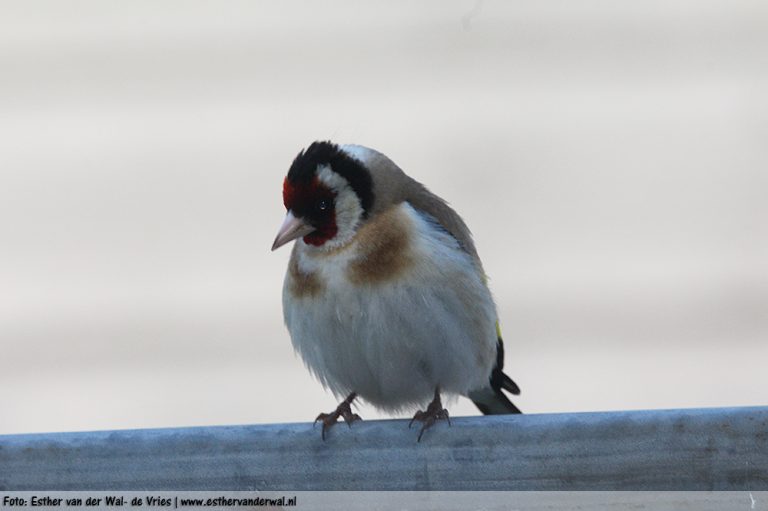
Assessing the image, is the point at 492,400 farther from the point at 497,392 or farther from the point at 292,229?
the point at 292,229

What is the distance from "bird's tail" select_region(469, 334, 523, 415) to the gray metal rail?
1.34 metres

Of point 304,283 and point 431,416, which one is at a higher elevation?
point 304,283

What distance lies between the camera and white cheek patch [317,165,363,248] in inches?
141

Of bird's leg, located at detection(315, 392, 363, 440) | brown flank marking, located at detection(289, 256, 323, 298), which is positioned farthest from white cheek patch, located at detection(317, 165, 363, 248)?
bird's leg, located at detection(315, 392, 363, 440)

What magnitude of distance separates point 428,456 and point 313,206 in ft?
4.24

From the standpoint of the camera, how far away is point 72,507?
8.20ft

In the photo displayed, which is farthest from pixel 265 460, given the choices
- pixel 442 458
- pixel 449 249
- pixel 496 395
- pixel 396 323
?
pixel 496 395

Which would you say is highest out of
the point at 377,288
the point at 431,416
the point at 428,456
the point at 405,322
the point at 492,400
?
the point at 377,288

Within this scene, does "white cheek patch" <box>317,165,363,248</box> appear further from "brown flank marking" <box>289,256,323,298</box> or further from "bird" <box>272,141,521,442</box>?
"brown flank marking" <box>289,256,323,298</box>

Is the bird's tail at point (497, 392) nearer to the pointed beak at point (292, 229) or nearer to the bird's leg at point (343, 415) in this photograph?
the bird's leg at point (343, 415)

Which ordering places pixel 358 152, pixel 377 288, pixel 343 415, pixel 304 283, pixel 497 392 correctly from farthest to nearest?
pixel 497 392 → pixel 358 152 → pixel 304 283 → pixel 377 288 → pixel 343 415

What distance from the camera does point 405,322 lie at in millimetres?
3422

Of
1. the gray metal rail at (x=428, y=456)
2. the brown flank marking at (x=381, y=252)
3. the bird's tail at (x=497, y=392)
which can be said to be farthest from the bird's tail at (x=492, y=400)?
the gray metal rail at (x=428, y=456)

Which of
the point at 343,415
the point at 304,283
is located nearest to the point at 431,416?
the point at 343,415
